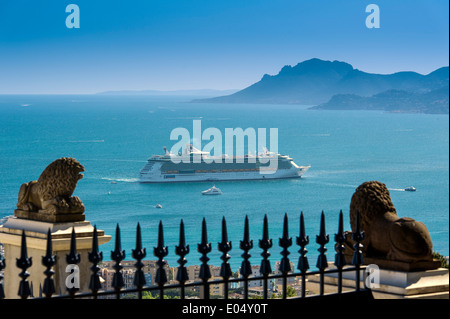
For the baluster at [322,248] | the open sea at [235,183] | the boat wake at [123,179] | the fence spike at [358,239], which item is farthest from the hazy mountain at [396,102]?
the baluster at [322,248]

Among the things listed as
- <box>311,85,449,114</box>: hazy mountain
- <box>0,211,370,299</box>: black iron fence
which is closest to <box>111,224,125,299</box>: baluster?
<box>0,211,370,299</box>: black iron fence

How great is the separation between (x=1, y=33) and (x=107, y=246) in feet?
227

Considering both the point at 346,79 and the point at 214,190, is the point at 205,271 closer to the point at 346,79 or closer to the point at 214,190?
the point at 214,190

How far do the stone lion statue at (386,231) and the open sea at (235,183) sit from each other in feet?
100

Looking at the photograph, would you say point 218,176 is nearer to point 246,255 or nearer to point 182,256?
point 246,255

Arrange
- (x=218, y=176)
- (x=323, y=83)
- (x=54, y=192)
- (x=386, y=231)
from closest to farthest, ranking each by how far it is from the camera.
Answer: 1. (x=386, y=231)
2. (x=54, y=192)
3. (x=218, y=176)
4. (x=323, y=83)

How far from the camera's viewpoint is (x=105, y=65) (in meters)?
111

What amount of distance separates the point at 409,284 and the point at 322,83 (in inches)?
6825

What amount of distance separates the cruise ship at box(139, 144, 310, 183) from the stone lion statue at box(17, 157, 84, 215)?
71.1 m

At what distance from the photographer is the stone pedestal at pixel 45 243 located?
153 inches

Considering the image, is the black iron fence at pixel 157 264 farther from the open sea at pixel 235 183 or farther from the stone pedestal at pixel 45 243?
the open sea at pixel 235 183

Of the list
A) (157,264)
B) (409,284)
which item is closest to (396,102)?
(409,284)

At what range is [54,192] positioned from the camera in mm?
4223

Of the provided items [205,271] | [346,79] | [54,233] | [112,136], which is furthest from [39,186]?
[346,79]
